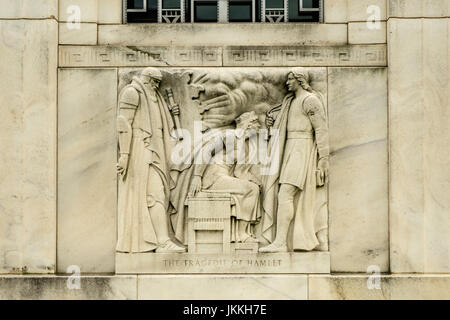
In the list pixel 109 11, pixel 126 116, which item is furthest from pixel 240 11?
pixel 126 116

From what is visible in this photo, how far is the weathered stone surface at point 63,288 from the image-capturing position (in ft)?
Result: 48.9

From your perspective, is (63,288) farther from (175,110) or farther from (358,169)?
(358,169)

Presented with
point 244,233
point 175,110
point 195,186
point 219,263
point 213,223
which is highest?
point 175,110

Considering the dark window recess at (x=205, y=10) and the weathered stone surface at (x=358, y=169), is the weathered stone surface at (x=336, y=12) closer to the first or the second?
the weathered stone surface at (x=358, y=169)

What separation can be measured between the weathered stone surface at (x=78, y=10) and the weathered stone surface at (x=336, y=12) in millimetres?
3740

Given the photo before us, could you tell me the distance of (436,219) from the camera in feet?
49.2

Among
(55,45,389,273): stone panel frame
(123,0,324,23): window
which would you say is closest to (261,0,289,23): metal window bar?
(123,0,324,23): window

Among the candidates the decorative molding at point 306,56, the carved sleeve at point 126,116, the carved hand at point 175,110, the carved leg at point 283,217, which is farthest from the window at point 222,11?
the carved leg at point 283,217

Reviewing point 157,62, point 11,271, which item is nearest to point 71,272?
point 11,271

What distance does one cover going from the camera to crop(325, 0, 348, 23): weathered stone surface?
15.6 meters

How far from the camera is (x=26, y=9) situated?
50.2ft

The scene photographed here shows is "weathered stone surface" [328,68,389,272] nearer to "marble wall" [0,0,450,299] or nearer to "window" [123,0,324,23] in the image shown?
"marble wall" [0,0,450,299]

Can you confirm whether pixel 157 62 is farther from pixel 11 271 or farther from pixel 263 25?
pixel 11 271

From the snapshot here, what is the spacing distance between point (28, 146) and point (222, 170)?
3.07m
